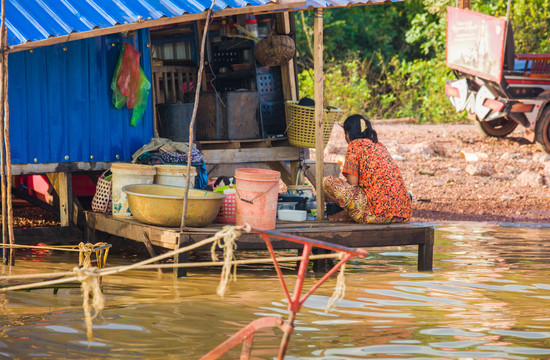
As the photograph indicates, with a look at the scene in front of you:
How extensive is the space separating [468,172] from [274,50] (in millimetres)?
5732

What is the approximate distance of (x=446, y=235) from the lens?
399 inches

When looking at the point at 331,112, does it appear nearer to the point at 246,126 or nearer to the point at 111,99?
the point at 246,126

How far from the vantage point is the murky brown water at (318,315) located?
16.9ft

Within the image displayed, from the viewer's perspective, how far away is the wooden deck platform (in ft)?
22.9

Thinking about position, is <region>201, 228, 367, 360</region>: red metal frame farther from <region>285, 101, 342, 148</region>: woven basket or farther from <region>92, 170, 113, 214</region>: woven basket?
<region>285, 101, 342, 148</region>: woven basket

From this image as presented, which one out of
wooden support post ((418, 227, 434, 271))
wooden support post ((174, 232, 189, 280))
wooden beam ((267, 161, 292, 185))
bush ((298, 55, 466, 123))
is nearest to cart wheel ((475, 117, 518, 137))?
bush ((298, 55, 466, 123))

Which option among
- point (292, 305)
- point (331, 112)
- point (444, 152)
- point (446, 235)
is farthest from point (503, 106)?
point (292, 305)

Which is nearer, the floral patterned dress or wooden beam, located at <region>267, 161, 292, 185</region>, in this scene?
the floral patterned dress

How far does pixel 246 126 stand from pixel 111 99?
179 centimetres

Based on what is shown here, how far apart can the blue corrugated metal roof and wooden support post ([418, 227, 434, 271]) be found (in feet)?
8.32

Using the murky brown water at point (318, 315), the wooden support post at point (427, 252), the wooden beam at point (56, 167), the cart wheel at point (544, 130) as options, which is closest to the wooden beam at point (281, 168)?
the murky brown water at point (318, 315)

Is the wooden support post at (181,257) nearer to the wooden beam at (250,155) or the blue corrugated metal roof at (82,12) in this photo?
the blue corrugated metal roof at (82,12)

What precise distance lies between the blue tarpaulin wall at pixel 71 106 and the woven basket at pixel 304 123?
1.82m

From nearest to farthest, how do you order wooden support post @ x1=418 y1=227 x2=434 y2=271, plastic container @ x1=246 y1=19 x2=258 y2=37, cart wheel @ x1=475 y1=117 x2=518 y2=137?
wooden support post @ x1=418 y1=227 x2=434 y2=271 → plastic container @ x1=246 y1=19 x2=258 y2=37 → cart wheel @ x1=475 y1=117 x2=518 y2=137
